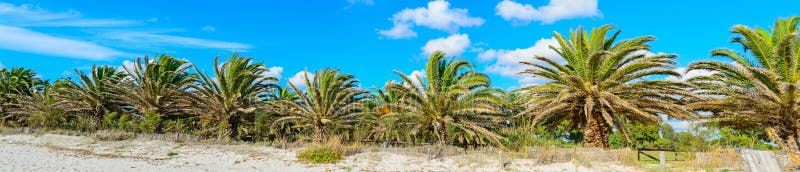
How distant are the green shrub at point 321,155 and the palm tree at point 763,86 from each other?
39.0ft

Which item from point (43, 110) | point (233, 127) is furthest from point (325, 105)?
point (43, 110)

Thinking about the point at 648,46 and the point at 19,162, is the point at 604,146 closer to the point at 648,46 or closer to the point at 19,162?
the point at 648,46

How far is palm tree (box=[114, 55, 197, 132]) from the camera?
24.1 metres

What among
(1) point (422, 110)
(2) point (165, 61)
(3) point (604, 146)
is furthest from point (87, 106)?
(3) point (604, 146)

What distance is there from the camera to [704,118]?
15.3 m

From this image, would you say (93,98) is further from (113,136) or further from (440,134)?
(440,134)

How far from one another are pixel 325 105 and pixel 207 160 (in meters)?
6.73

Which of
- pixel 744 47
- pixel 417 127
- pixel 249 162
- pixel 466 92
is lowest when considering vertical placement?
pixel 249 162

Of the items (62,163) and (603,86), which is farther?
(603,86)

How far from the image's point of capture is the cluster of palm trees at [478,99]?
44.6 feet

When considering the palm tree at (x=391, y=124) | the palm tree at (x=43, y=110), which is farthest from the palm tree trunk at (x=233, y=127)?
the palm tree at (x=43, y=110)

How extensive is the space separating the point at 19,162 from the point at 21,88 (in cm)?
3360

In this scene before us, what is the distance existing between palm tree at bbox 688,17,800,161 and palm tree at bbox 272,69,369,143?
13726mm

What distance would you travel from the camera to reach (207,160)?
49.1 ft
